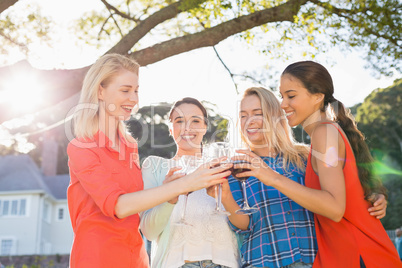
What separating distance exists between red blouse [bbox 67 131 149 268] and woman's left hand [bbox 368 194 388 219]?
169 centimetres

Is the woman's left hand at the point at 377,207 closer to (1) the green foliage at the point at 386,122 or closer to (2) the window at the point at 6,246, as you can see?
(2) the window at the point at 6,246

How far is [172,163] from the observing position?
161 inches

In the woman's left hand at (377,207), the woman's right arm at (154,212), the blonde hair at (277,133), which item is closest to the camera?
the woman's left hand at (377,207)

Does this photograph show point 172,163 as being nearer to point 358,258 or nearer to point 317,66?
point 317,66

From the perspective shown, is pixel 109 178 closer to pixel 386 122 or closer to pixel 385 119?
pixel 385 119

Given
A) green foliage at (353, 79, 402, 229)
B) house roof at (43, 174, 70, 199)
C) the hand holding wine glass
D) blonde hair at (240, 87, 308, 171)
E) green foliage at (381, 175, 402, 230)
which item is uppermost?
green foliage at (353, 79, 402, 229)

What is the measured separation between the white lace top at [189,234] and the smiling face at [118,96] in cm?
70

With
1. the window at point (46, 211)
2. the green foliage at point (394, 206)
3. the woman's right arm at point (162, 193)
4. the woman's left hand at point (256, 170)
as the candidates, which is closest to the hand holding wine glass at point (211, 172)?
the woman's right arm at point (162, 193)

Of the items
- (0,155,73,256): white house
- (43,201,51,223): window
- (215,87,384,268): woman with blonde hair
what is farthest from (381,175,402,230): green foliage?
(215,87,384,268): woman with blonde hair

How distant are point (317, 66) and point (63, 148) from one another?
121 feet

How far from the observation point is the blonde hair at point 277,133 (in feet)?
12.8

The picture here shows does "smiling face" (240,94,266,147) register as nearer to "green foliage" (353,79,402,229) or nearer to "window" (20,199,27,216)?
"window" (20,199,27,216)

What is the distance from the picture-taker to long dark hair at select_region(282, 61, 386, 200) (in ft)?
10.4

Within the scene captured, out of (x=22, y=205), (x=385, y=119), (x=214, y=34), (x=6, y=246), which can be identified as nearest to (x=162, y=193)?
(x=214, y=34)
